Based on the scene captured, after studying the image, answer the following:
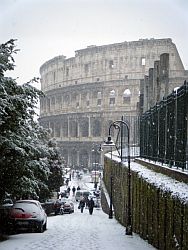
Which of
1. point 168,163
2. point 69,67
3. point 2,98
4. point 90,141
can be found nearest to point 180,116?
point 168,163

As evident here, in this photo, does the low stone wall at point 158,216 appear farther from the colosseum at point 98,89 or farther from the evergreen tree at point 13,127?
the colosseum at point 98,89

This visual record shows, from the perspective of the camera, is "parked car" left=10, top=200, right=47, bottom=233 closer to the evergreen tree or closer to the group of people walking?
the evergreen tree

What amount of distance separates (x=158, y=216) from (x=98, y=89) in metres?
70.7

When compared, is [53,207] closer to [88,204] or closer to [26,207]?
[88,204]

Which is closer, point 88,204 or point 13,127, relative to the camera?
point 13,127

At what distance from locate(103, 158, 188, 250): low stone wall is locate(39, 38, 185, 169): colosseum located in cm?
5952

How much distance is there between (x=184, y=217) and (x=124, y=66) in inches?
2866

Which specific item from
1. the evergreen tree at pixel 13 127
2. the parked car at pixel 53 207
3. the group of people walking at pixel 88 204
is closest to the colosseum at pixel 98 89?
the group of people walking at pixel 88 204

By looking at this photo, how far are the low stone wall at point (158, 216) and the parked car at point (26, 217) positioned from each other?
262cm

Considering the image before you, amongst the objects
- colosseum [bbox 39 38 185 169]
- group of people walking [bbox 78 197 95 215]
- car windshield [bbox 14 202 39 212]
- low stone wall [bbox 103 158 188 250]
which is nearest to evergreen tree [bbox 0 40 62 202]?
car windshield [bbox 14 202 39 212]

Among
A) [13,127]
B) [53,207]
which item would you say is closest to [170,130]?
[13,127]

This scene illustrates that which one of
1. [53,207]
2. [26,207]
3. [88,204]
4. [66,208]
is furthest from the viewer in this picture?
[88,204]

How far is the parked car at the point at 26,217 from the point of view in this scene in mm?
14508

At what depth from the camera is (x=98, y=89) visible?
3172 inches
